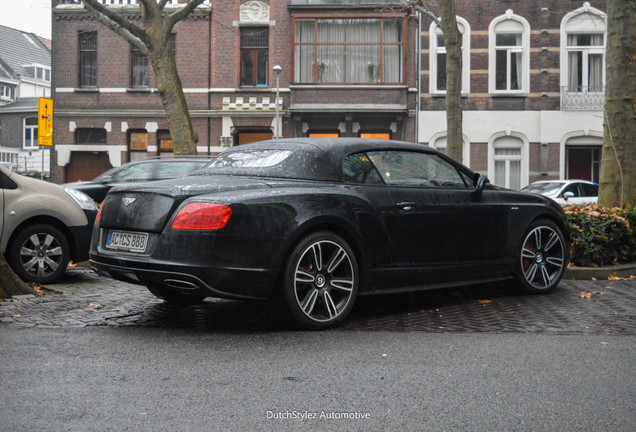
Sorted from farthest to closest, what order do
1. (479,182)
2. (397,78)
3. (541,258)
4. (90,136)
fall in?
1. (90,136)
2. (397,78)
3. (541,258)
4. (479,182)

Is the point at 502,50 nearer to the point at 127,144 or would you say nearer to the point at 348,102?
the point at 348,102

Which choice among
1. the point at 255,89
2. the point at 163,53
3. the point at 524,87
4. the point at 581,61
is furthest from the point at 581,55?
the point at 163,53

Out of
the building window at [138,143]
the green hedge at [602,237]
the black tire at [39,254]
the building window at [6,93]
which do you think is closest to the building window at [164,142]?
the building window at [138,143]

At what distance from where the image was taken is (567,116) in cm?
2820

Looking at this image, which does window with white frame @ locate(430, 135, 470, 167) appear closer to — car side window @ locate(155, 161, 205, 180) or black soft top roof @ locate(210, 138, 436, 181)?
car side window @ locate(155, 161, 205, 180)

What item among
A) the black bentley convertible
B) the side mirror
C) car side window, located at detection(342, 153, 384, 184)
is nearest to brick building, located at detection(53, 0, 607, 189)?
the side mirror

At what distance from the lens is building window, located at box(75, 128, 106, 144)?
30172mm

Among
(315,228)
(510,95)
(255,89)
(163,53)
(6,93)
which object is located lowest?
(315,228)

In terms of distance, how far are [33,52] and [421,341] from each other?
70.3 meters

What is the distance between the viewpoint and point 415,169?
22.5 feet

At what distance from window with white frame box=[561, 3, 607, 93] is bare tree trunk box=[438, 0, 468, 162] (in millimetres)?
11910

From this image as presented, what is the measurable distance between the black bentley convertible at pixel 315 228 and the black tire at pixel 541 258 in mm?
36

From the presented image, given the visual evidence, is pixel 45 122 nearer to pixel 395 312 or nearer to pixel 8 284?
pixel 8 284

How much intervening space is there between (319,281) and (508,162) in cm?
2411
